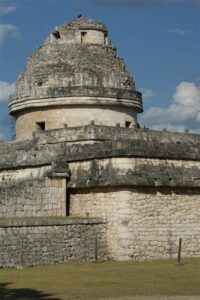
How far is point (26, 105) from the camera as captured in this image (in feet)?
100

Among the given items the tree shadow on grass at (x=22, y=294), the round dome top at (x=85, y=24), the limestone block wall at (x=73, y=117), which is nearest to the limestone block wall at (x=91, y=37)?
the round dome top at (x=85, y=24)

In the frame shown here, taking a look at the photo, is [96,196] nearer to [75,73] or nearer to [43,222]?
[43,222]

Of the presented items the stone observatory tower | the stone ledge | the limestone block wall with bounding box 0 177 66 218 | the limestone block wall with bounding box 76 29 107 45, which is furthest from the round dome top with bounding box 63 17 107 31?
the stone ledge

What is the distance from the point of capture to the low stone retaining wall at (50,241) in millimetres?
20406

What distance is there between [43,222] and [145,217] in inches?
143

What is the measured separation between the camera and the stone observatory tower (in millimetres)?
29781

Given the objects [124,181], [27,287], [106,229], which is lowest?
[27,287]

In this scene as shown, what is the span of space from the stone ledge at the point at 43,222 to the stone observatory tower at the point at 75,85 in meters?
7.51

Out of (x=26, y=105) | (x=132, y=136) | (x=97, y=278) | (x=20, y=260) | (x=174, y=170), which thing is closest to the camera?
(x=97, y=278)

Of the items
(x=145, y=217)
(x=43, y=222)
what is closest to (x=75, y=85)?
(x=145, y=217)

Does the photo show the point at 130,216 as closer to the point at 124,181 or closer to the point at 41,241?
the point at 124,181

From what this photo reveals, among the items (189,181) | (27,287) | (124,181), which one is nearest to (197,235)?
(189,181)

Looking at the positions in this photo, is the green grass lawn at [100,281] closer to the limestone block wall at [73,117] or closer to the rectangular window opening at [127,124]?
the limestone block wall at [73,117]

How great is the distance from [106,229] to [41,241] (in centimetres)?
285
